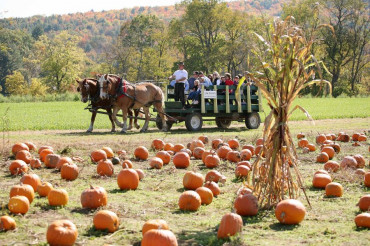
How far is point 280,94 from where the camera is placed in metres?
6.28

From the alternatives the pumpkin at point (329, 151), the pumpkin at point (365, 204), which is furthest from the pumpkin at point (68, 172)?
the pumpkin at point (329, 151)

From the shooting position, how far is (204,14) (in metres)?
85.4

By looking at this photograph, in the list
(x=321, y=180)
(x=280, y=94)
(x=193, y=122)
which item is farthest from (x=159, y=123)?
(x=280, y=94)

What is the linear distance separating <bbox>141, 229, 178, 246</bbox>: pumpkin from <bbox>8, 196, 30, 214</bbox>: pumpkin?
84.9 inches

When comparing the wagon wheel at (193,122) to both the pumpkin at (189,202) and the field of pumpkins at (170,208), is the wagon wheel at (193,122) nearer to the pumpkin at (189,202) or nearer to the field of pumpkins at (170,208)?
the field of pumpkins at (170,208)

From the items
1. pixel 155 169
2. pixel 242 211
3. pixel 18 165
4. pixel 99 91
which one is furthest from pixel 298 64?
pixel 99 91

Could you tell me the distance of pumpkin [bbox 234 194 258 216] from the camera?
6090mm

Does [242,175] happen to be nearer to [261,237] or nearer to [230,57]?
[261,237]

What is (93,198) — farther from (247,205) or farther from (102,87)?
(102,87)

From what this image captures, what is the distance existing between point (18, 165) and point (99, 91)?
397 inches

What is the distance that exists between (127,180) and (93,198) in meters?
1.37

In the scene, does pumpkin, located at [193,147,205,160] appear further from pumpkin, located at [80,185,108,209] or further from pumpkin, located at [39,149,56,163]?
pumpkin, located at [80,185,108,209]

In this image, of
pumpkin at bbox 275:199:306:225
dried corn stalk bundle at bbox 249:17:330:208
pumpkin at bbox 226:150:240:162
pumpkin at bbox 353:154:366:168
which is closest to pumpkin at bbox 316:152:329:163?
pumpkin at bbox 353:154:366:168

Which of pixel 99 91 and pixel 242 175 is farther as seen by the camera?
pixel 99 91
